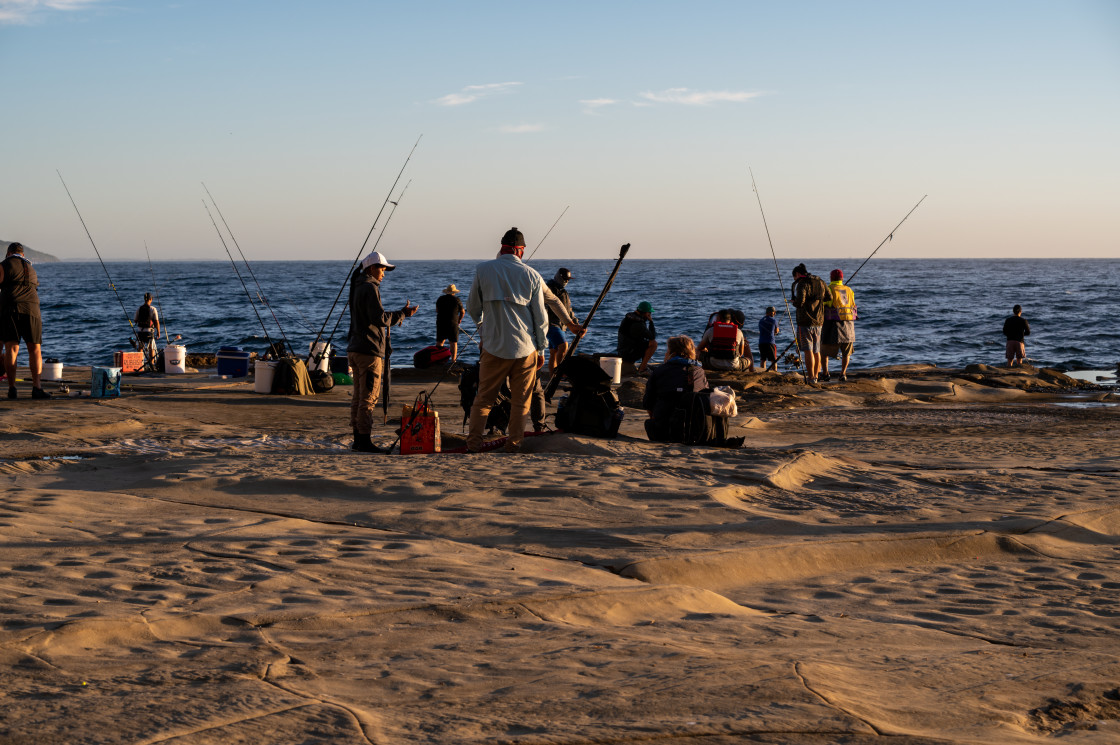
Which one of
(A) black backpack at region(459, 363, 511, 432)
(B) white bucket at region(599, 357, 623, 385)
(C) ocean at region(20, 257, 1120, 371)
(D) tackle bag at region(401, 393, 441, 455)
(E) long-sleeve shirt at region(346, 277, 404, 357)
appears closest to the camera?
(D) tackle bag at region(401, 393, 441, 455)

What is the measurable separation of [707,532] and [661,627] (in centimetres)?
159

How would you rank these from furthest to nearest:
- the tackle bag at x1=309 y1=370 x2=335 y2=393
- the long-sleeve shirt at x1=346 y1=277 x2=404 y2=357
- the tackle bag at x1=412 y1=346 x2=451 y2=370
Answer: the tackle bag at x1=412 y1=346 x2=451 y2=370, the tackle bag at x1=309 y1=370 x2=335 y2=393, the long-sleeve shirt at x1=346 y1=277 x2=404 y2=357

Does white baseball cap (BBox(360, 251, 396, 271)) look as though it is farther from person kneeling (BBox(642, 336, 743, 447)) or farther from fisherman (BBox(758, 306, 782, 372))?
fisherman (BBox(758, 306, 782, 372))

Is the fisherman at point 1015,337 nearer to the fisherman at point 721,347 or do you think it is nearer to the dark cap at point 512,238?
the fisherman at point 721,347

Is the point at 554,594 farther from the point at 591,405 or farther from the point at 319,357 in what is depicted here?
the point at 319,357

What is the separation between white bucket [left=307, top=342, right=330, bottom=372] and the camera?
13789 millimetres

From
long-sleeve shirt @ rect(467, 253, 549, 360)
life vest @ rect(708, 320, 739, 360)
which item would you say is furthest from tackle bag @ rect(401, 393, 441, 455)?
life vest @ rect(708, 320, 739, 360)

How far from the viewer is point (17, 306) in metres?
10.9

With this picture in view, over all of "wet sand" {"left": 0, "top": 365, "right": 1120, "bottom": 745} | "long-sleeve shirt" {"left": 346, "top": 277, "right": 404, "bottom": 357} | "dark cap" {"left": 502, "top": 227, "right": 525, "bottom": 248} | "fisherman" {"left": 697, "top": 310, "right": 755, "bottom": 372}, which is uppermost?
"dark cap" {"left": 502, "top": 227, "right": 525, "bottom": 248}

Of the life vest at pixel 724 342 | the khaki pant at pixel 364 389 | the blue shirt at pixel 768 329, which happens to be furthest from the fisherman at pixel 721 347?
the khaki pant at pixel 364 389

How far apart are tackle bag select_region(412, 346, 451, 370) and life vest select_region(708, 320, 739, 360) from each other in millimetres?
4045

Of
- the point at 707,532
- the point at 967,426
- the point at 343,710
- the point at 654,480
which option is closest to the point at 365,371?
the point at 654,480

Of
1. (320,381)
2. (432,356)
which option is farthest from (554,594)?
(432,356)

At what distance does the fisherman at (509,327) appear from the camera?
7.52 m
